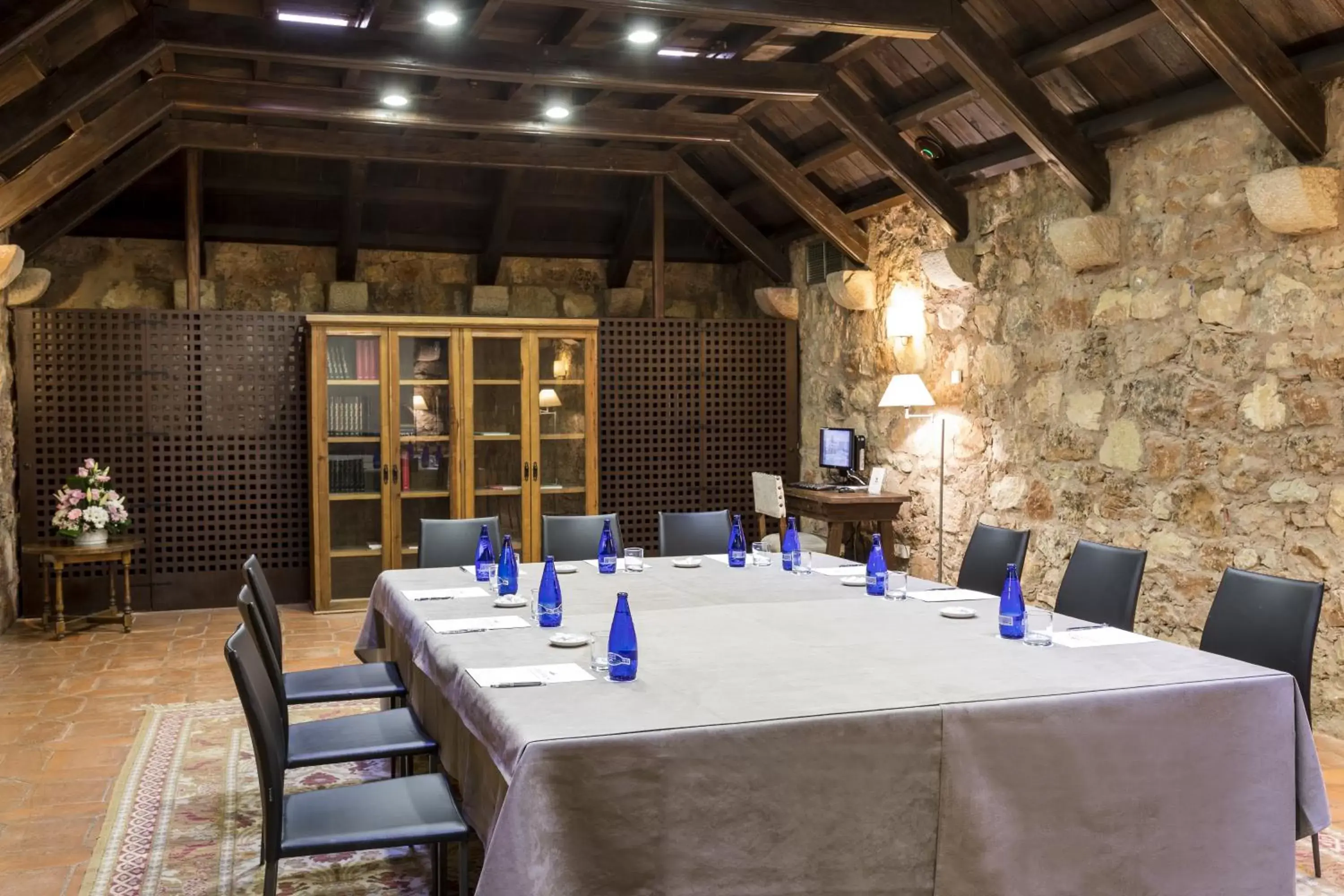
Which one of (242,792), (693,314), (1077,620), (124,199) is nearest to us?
(1077,620)

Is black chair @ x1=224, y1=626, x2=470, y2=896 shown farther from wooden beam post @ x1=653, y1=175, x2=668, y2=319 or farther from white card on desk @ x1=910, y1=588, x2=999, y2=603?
wooden beam post @ x1=653, y1=175, x2=668, y2=319

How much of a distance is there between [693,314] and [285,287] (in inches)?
128

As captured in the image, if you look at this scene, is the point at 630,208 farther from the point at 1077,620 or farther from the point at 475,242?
the point at 1077,620

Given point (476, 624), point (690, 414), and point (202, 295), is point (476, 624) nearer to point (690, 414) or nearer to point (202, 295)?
point (690, 414)

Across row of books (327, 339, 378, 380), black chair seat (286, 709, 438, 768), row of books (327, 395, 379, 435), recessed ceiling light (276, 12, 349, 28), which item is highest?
recessed ceiling light (276, 12, 349, 28)

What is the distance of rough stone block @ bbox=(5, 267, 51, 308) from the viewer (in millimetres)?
7020

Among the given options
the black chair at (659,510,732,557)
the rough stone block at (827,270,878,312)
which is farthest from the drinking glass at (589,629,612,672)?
the rough stone block at (827,270,878,312)

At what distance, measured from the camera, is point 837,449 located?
25.3 ft

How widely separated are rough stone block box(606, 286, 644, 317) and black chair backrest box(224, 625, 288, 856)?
6.91 metres

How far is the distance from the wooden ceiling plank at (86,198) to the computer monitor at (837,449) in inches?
179

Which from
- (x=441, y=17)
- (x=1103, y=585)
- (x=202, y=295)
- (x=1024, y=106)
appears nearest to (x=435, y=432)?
(x=202, y=295)

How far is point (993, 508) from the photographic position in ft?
21.2

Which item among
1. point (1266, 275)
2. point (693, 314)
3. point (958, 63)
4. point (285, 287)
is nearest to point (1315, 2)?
point (1266, 275)

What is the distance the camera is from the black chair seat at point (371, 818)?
2488 millimetres
